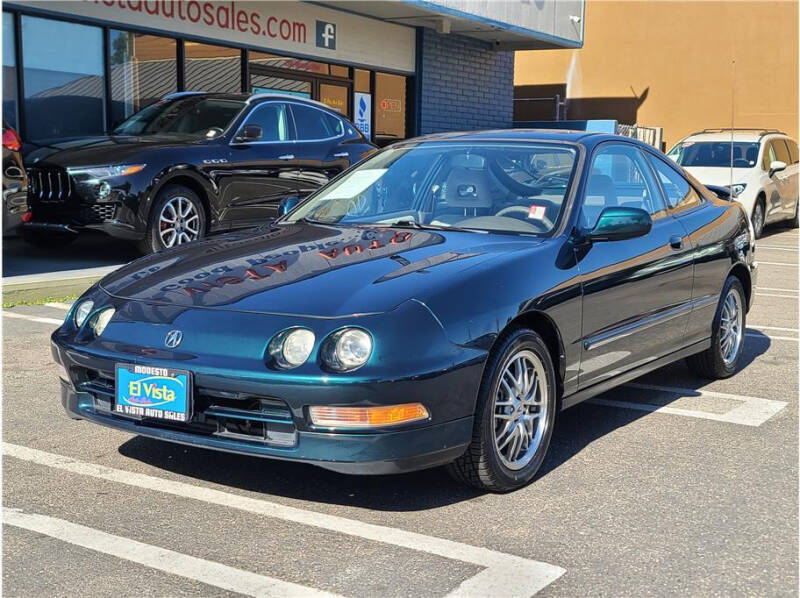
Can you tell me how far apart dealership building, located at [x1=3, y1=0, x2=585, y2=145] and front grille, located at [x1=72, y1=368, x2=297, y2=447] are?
7595 millimetres

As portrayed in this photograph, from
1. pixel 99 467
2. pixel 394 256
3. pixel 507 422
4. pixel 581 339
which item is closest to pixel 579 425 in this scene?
pixel 581 339

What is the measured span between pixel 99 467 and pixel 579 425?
2339mm

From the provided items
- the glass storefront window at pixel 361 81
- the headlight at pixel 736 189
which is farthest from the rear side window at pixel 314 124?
the glass storefront window at pixel 361 81

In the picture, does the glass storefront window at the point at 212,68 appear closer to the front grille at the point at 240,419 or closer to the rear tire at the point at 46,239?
the rear tire at the point at 46,239

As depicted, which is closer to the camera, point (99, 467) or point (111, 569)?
point (111, 569)

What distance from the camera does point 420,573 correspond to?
3281mm

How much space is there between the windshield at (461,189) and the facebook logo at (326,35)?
1134cm

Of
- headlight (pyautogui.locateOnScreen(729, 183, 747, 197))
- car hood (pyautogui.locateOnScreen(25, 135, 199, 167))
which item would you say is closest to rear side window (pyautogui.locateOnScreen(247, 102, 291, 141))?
car hood (pyautogui.locateOnScreen(25, 135, 199, 167))

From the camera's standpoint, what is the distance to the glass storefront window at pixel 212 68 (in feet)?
45.7

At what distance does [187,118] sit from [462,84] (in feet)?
35.8

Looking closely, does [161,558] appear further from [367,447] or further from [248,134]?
[248,134]

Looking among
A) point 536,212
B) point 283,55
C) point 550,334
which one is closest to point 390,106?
point 283,55

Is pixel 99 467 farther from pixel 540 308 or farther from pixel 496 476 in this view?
pixel 540 308

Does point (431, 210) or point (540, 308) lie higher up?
point (431, 210)
